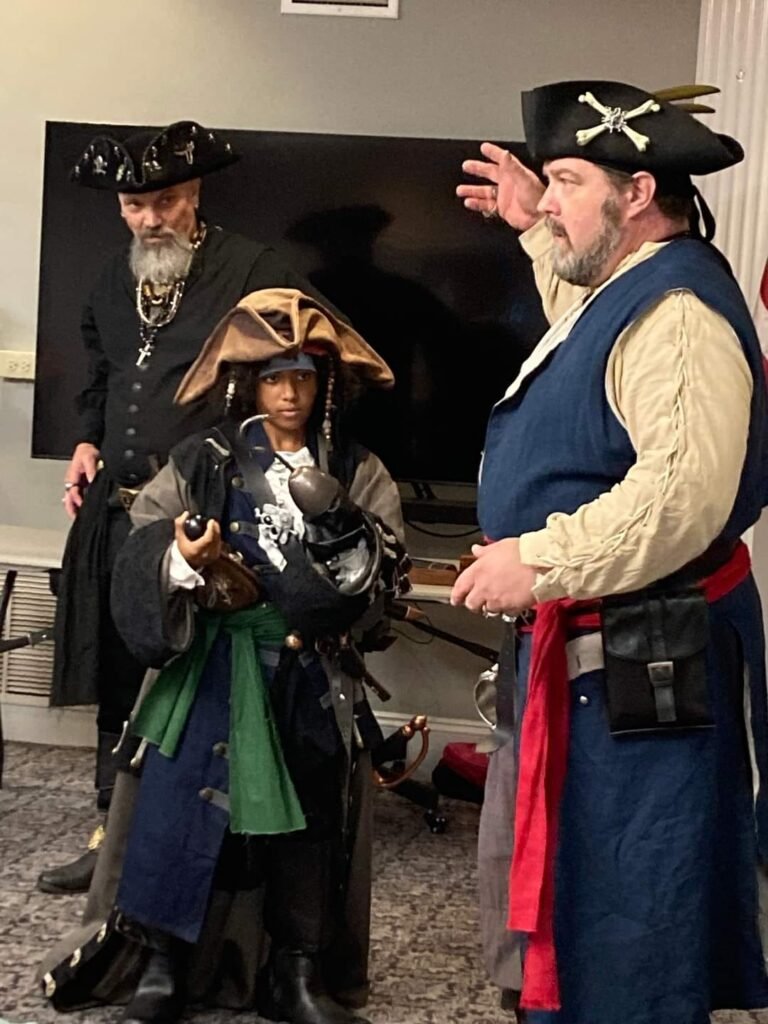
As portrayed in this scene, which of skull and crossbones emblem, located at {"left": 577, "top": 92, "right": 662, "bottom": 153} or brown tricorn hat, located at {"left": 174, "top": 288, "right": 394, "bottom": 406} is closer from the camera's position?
skull and crossbones emblem, located at {"left": 577, "top": 92, "right": 662, "bottom": 153}

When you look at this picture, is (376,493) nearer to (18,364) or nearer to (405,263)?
(405,263)

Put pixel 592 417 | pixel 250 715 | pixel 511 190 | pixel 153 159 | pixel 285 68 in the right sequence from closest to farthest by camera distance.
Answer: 1. pixel 592 417
2. pixel 511 190
3. pixel 250 715
4. pixel 153 159
5. pixel 285 68

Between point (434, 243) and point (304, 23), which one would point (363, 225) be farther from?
point (304, 23)

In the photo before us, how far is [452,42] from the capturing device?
3.36 metres

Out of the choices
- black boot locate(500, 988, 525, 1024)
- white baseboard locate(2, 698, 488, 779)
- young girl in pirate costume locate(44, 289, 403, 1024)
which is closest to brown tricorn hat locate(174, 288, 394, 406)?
young girl in pirate costume locate(44, 289, 403, 1024)

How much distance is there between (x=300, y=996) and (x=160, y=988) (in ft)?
0.73

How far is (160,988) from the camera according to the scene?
2.23 metres

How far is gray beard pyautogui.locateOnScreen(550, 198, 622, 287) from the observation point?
1640 mm

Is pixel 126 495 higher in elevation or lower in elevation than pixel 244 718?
higher

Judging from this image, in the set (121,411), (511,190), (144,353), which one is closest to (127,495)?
(121,411)

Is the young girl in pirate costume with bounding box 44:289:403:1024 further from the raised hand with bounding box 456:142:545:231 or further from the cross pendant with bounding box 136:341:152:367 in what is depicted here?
the cross pendant with bounding box 136:341:152:367

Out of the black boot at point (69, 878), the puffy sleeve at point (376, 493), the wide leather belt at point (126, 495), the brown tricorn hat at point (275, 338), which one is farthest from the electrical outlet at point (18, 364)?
the puffy sleeve at point (376, 493)

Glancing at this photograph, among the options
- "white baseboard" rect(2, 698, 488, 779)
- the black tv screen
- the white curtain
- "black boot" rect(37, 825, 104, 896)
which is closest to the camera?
the white curtain

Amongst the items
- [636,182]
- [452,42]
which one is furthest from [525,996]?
[452,42]
